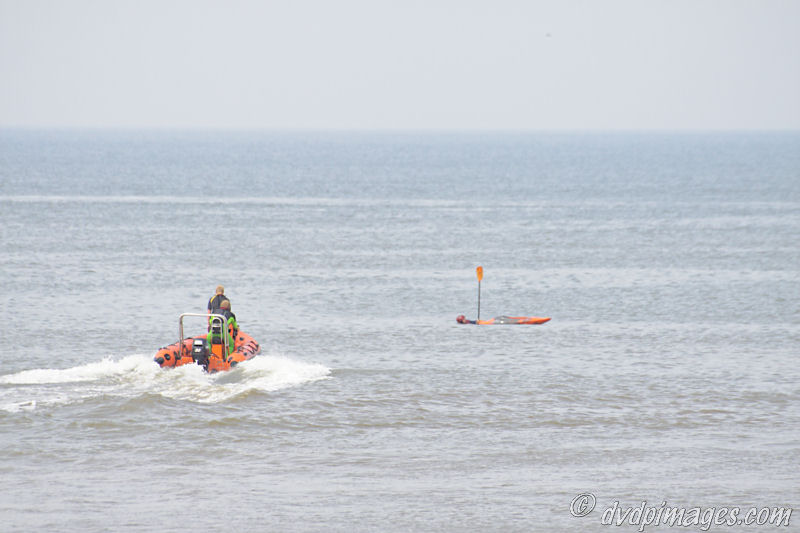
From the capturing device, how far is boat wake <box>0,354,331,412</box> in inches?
869

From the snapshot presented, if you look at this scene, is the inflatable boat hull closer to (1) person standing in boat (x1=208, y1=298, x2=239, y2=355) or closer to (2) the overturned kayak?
(1) person standing in boat (x1=208, y1=298, x2=239, y2=355)

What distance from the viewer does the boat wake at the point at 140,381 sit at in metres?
22.1

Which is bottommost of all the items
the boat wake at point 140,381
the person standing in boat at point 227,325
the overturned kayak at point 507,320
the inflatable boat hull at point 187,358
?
the overturned kayak at point 507,320

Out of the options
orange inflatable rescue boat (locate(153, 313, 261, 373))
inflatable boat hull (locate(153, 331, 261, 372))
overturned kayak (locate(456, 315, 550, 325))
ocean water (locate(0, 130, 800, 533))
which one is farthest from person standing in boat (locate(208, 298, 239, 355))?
overturned kayak (locate(456, 315, 550, 325))

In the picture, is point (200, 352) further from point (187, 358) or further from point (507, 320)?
point (507, 320)

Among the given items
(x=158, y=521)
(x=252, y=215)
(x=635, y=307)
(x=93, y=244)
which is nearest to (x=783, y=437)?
(x=158, y=521)

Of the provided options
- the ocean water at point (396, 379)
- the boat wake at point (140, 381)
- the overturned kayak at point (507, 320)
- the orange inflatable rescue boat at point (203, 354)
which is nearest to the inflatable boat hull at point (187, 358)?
the orange inflatable rescue boat at point (203, 354)

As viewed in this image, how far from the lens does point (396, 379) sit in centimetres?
2477

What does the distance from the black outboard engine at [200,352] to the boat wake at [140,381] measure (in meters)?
0.16

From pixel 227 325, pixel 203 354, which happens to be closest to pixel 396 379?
pixel 227 325

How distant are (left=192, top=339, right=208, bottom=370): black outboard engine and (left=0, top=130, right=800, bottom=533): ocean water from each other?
246mm

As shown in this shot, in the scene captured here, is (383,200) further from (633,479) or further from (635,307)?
(633,479)

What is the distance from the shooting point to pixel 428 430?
811 inches

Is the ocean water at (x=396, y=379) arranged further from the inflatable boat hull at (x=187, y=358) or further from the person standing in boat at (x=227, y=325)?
the person standing in boat at (x=227, y=325)
